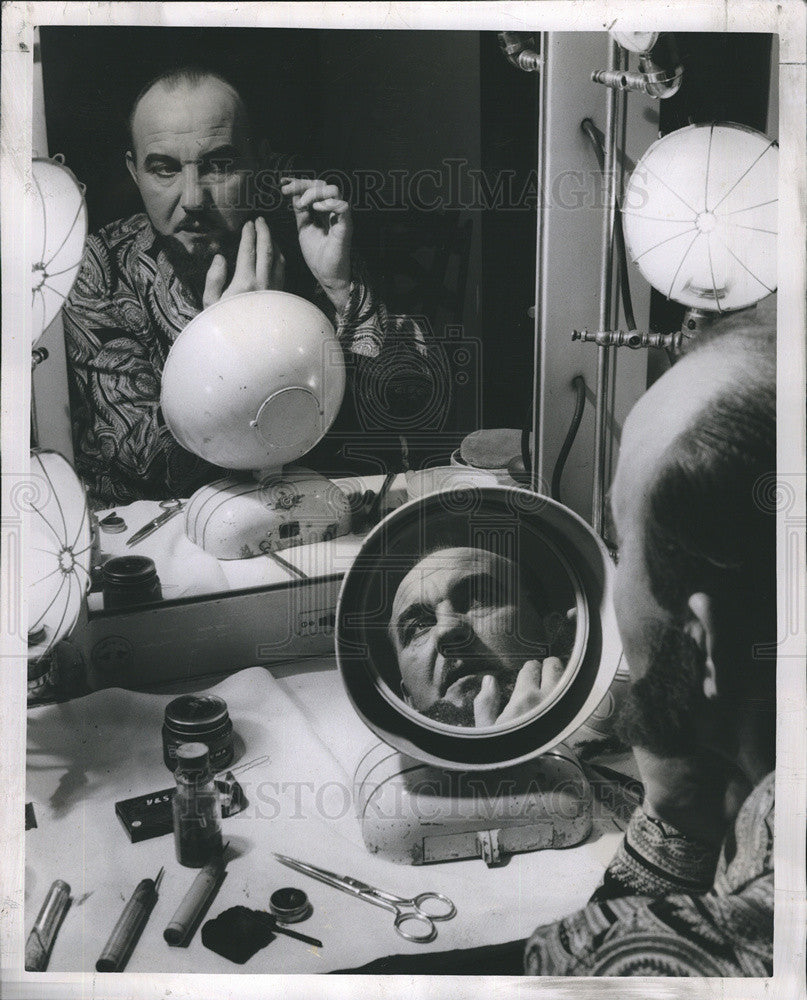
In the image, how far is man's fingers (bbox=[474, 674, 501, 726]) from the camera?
1471 mm

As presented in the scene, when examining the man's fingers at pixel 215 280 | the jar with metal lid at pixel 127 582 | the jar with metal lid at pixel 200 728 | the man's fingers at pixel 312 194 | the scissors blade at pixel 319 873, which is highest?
the man's fingers at pixel 312 194

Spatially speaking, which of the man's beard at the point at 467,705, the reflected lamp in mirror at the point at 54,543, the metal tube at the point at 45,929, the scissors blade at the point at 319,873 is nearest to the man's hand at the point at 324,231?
the reflected lamp in mirror at the point at 54,543

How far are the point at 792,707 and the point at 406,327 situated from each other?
30.1 inches

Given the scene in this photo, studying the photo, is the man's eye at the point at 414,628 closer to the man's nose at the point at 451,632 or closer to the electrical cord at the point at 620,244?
the man's nose at the point at 451,632

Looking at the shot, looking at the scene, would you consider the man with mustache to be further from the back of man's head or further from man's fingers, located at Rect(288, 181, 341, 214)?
man's fingers, located at Rect(288, 181, 341, 214)

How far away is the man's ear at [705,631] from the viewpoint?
4.84ft

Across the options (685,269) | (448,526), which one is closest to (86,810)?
(448,526)

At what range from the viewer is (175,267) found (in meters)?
1.44

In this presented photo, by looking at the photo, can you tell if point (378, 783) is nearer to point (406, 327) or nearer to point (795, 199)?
point (406, 327)

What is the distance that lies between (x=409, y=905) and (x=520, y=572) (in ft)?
1.54

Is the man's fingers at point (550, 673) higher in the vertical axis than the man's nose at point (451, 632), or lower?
lower

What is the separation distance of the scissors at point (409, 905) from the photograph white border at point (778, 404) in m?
0.09

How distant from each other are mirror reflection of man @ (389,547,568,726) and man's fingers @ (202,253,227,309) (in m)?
0.46

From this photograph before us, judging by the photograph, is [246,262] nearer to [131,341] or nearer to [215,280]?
[215,280]
